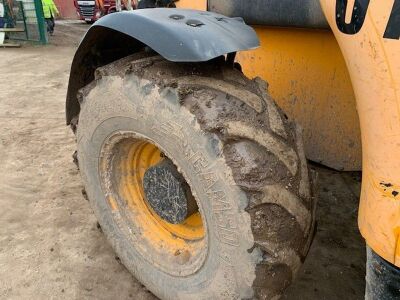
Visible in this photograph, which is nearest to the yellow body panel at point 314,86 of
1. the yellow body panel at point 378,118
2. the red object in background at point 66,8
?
the yellow body panel at point 378,118

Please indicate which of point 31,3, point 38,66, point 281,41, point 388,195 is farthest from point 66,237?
point 31,3

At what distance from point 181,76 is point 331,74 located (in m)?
1.01

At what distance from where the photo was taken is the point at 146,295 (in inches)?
78.0

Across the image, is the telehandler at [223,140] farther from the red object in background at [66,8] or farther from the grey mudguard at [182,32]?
the red object in background at [66,8]

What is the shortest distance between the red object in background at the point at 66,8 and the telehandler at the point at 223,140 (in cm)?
1880

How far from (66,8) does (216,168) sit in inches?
785

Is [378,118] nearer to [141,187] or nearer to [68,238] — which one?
[141,187]

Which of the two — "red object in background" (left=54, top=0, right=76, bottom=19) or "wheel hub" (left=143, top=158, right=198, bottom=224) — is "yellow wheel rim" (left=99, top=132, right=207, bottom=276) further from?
"red object in background" (left=54, top=0, right=76, bottom=19)

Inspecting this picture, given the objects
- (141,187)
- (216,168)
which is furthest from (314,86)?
(216,168)

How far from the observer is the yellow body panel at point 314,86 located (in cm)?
206

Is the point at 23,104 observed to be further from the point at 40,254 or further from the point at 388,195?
the point at 388,195

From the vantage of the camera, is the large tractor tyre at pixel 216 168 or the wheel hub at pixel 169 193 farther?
the wheel hub at pixel 169 193

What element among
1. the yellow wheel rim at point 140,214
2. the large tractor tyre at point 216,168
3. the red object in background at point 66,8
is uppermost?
the large tractor tyre at point 216,168

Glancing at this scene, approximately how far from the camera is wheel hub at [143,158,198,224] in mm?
1589
